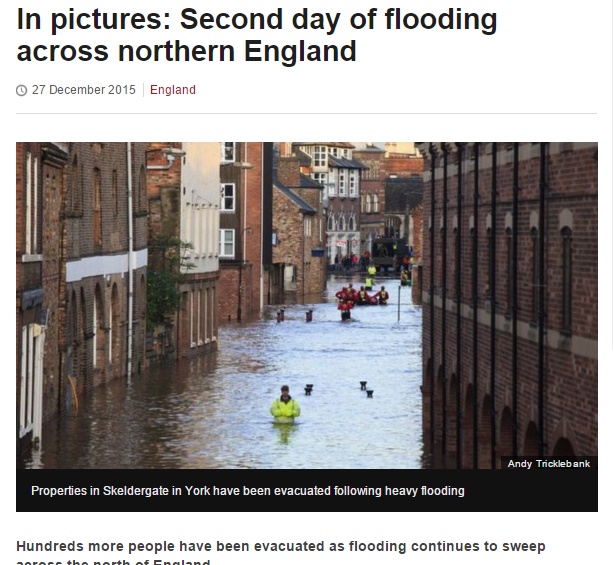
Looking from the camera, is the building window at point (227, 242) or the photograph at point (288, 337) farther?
the building window at point (227, 242)

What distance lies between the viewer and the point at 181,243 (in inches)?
1719

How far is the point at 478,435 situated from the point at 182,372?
20.0 meters

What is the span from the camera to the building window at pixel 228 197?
70.6m

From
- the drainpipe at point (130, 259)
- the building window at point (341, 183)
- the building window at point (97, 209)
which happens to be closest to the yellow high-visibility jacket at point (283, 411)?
the building window at point (97, 209)

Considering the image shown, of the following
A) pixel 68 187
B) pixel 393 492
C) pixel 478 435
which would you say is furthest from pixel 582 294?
pixel 68 187

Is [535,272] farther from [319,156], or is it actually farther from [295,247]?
[319,156]

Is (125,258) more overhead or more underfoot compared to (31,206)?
more underfoot

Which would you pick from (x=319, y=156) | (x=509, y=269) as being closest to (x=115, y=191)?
(x=509, y=269)

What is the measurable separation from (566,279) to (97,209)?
18546 millimetres
